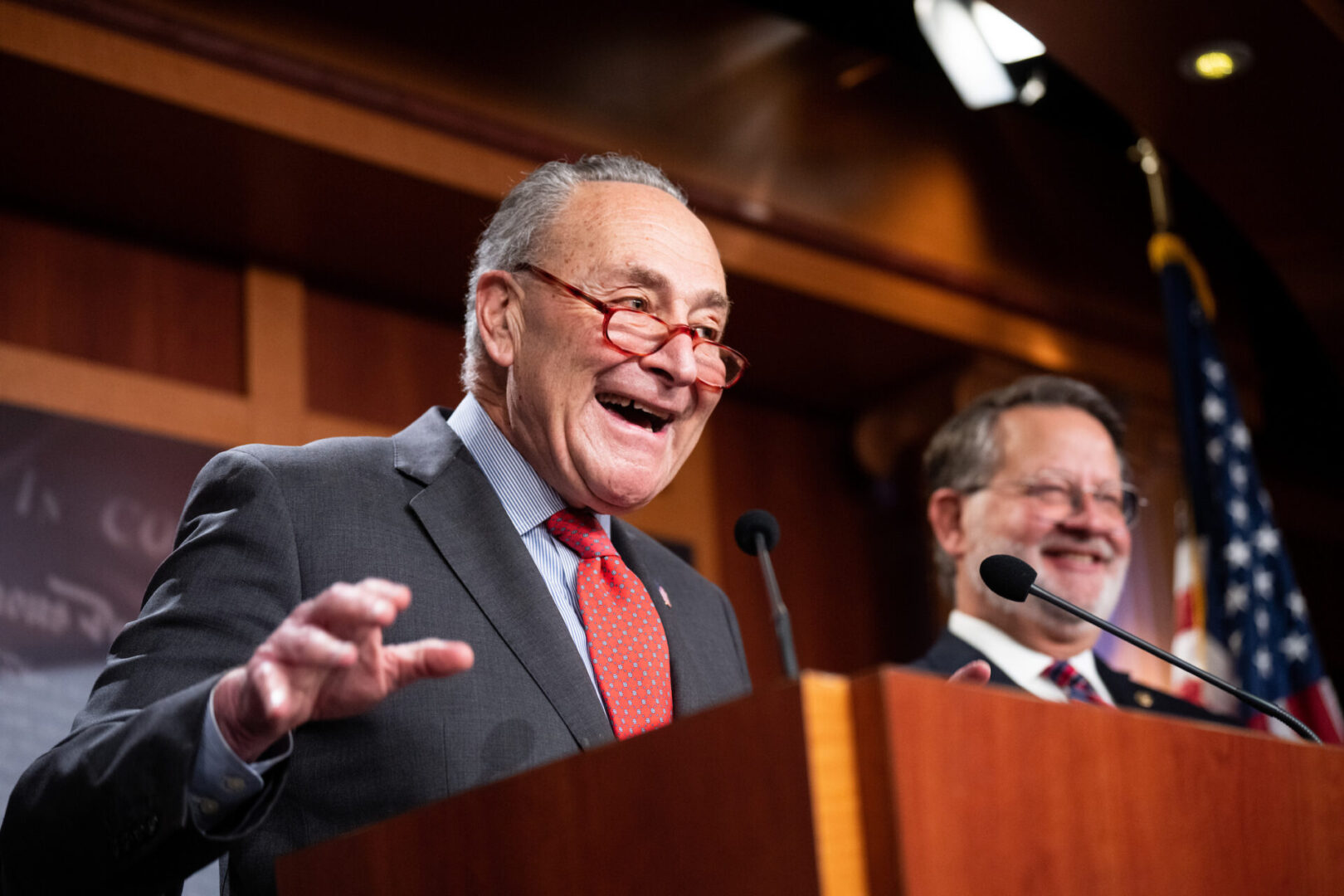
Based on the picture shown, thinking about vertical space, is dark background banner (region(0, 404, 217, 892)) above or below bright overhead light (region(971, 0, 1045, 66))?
below

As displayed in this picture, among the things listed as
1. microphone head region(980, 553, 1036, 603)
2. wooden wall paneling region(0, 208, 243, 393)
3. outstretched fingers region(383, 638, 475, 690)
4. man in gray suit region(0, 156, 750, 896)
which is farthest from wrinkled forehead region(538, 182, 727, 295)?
wooden wall paneling region(0, 208, 243, 393)

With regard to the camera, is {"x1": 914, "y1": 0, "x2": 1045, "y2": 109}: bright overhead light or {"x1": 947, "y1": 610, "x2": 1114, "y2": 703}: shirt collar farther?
{"x1": 914, "y1": 0, "x2": 1045, "y2": 109}: bright overhead light

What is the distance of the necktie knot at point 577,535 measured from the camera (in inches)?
80.6

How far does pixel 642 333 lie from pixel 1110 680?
147cm

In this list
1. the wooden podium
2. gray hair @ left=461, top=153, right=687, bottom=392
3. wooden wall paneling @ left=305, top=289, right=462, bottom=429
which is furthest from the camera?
wooden wall paneling @ left=305, top=289, right=462, bottom=429

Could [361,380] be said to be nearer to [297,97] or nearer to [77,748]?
[297,97]

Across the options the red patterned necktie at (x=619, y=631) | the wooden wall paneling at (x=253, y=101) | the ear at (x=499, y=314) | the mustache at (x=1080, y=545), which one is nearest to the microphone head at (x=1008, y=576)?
the red patterned necktie at (x=619, y=631)

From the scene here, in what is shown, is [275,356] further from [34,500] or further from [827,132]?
[827,132]

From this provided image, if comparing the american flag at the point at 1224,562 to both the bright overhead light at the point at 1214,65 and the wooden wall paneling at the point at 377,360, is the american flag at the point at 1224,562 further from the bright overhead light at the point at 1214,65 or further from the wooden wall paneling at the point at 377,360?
the wooden wall paneling at the point at 377,360

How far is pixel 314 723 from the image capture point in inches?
66.2

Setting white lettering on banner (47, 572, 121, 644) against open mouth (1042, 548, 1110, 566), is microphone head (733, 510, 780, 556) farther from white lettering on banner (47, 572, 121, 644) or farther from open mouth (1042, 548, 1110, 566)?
white lettering on banner (47, 572, 121, 644)

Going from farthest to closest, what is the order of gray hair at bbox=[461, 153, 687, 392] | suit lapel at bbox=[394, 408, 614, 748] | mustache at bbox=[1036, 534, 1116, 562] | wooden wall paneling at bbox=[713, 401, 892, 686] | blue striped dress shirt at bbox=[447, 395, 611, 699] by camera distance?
wooden wall paneling at bbox=[713, 401, 892, 686] < mustache at bbox=[1036, 534, 1116, 562] < gray hair at bbox=[461, 153, 687, 392] < blue striped dress shirt at bbox=[447, 395, 611, 699] < suit lapel at bbox=[394, 408, 614, 748]

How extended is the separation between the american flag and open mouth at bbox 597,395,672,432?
299 centimetres

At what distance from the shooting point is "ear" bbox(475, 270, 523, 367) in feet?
7.28
